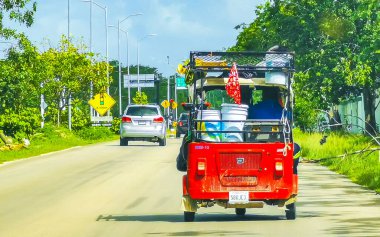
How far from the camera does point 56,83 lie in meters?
73.2

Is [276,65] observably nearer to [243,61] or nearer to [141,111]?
[243,61]

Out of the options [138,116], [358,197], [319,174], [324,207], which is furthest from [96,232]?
[138,116]

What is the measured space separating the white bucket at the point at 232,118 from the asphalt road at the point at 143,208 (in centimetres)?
127

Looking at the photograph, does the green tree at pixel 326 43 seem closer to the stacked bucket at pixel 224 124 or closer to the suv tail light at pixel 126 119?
the suv tail light at pixel 126 119

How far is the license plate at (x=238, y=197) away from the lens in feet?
56.5

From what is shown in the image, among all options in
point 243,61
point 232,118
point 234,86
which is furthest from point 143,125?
point 232,118

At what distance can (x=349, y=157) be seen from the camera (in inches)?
1326

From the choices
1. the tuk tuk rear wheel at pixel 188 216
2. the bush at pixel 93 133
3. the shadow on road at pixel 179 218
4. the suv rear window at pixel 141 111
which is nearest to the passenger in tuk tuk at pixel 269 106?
the shadow on road at pixel 179 218

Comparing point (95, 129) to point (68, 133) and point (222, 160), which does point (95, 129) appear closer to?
point (68, 133)

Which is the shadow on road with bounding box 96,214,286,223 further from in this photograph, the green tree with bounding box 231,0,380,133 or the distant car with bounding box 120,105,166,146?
the distant car with bounding box 120,105,166,146

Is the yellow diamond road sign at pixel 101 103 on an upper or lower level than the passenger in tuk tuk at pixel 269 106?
upper

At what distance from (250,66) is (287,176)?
1.76 m

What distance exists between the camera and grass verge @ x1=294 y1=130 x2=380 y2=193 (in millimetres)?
27453

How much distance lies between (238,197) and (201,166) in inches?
27.7
